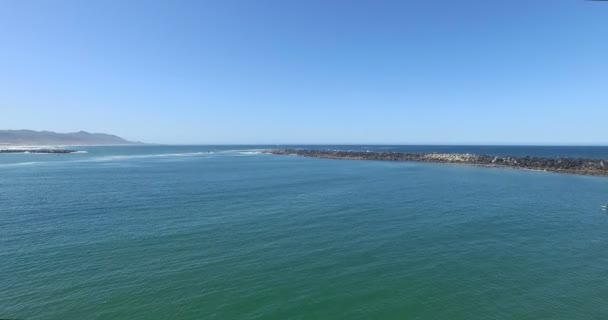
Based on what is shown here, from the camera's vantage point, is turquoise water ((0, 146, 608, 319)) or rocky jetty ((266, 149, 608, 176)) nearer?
turquoise water ((0, 146, 608, 319))

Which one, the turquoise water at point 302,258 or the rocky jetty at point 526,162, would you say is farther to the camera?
the rocky jetty at point 526,162

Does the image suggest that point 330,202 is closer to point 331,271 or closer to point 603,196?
point 331,271

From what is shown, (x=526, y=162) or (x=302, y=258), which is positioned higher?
(x=526, y=162)

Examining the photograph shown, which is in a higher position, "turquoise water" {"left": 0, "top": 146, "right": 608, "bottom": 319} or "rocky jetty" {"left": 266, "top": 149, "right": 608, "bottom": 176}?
"rocky jetty" {"left": 266, "top": 149, "right": 608, "bottom": 176}

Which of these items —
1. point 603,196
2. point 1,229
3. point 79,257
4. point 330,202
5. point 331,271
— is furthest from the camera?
point 603,196

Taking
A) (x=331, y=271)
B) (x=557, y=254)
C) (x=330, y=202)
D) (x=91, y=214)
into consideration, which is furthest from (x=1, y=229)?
(x=557, y=254)

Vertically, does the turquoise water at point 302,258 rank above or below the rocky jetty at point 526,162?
below

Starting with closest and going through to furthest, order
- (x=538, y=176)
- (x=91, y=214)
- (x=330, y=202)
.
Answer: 1. (x=91, y=214)
2. (x=330, y=202)
3. (x=538, y=176)

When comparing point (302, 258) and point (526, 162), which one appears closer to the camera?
point (302, 258)
